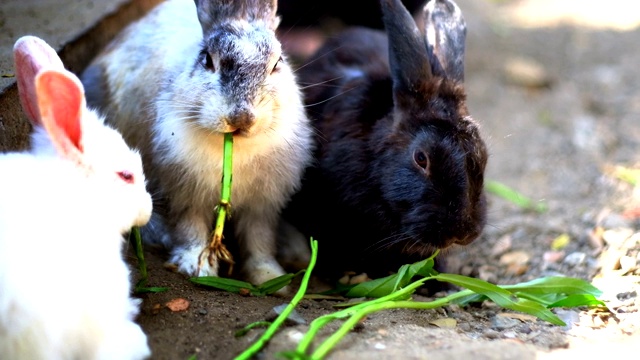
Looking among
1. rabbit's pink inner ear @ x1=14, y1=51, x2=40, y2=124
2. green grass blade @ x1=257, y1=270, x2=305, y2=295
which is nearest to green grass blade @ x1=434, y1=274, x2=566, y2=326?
A: green grass blade @ x1=257, y1=270, x2=305, y2=295

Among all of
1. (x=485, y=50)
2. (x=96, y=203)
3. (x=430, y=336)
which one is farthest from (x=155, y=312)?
(x=485, y=50)

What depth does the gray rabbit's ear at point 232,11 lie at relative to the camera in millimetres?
3361

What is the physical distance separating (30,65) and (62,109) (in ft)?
1.01

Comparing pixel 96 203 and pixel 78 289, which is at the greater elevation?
pixel 96 203

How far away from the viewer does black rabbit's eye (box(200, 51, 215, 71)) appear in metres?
3.26

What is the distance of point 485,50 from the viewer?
272 inches

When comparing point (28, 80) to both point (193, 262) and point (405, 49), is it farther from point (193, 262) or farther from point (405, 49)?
point (405, 49)

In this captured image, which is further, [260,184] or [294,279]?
[294,279]

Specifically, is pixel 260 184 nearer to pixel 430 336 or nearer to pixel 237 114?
pixel 237 114

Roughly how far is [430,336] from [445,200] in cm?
71

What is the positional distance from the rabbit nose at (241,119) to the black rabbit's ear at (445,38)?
46.2 inches

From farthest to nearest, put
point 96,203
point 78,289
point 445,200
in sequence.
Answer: point 445,200 → point 96,203 → point 78,289

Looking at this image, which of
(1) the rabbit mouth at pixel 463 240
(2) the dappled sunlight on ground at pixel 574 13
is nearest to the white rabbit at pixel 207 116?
(1) the rabbit mouth at pixel 463 240

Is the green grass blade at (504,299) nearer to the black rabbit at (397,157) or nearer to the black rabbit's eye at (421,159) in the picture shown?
the black rabbit at (397,157)
